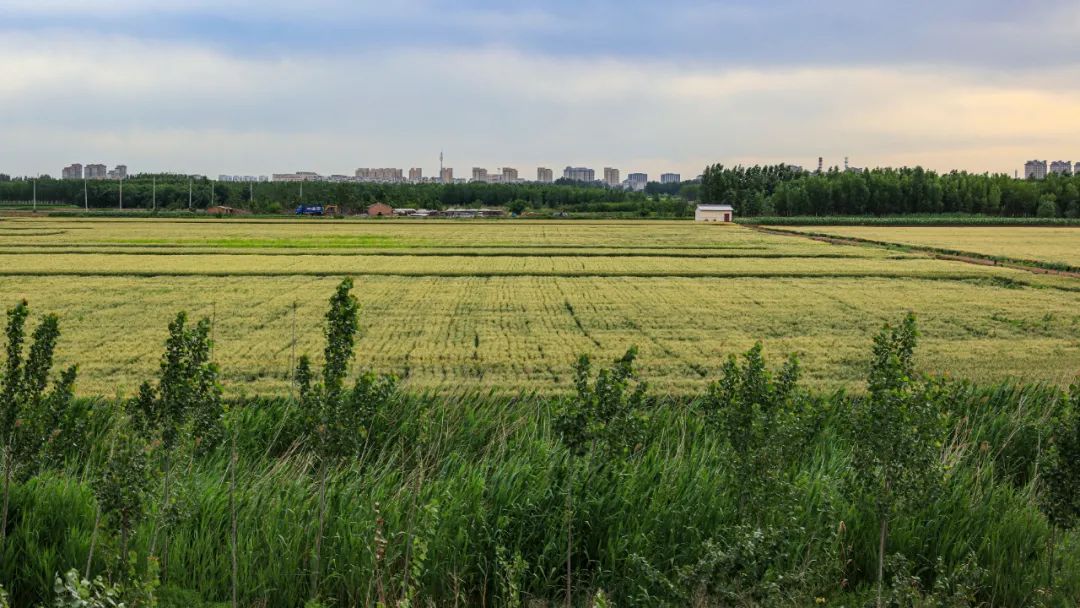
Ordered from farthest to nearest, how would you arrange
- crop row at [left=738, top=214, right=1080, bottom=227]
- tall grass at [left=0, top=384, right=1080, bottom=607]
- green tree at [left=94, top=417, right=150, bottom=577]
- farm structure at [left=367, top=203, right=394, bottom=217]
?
1. farm structure at [left=367, top=203, right=394, bottom=217]
2. crop row at [left=738, top=214, right=1080, bottom=227]
3. tall grass at [left=0, top=384, right=1080, bottom=607]
4. green tree at [left=94, top=417, right=150, bottom=577]

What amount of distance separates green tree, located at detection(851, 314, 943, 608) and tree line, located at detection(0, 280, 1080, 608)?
0.06 ft

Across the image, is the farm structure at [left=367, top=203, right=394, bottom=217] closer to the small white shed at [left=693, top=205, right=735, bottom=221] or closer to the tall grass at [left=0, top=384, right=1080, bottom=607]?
the small white shed at [left=693, top=205, right=735, bottom=221]

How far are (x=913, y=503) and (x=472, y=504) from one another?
364 cm

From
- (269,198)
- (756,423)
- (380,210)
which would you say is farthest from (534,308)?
(269,198)

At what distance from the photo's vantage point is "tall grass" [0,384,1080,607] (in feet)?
23.6

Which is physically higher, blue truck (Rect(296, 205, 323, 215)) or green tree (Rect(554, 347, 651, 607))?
blue truck (Rect(296, 205, 323, 215))

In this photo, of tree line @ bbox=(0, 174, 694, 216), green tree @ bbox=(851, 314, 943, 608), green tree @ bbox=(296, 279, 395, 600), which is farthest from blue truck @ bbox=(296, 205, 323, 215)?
green tree @ bbox=(851, 314, 943, 608)

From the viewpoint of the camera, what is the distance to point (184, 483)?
8.44 m

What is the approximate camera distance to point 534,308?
94.4 feet

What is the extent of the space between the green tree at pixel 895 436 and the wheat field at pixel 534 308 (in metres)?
7.97

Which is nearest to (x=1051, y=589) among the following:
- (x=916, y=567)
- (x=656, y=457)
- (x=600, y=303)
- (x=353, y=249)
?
(x=916, y=567)

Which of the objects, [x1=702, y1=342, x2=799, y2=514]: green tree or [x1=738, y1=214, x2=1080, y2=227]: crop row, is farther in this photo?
[x1=738, y1=214, x2=1080, y2=227]: crop row

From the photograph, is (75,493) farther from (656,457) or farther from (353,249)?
(353,249)

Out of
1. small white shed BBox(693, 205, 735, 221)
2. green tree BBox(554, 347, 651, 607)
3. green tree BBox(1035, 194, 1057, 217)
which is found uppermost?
green tree BBox(1035, 194, 1057, 217)
